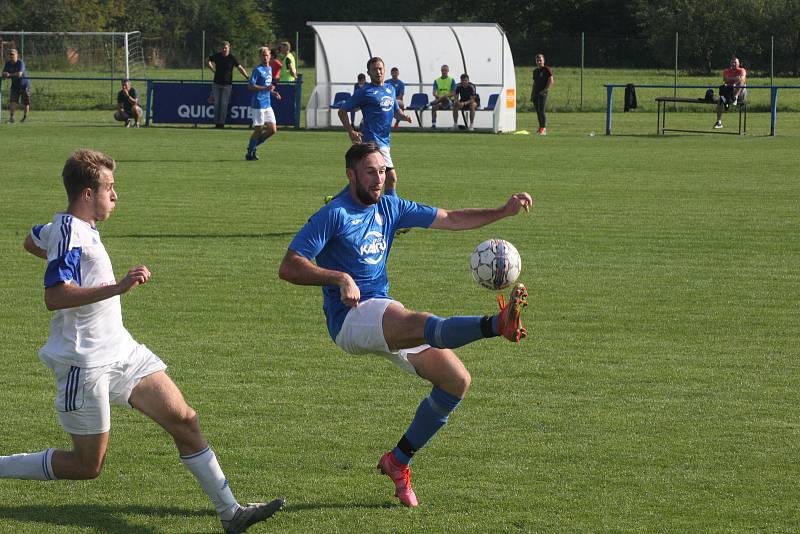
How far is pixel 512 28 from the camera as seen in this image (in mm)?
75250

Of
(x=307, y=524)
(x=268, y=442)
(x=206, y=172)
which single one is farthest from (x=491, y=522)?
(x=206, y=172)

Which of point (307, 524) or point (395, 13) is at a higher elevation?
point (395, 13)

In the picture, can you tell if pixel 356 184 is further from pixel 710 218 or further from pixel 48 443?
pixel 710 218

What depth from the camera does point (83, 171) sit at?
16.1 ft

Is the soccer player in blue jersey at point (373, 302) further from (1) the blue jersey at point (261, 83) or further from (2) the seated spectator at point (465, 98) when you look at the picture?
(2) the seated spectator at point (465, 98)

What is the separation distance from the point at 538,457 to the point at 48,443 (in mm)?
2653

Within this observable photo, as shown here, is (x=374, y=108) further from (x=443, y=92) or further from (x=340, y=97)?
(x=340, y=97)

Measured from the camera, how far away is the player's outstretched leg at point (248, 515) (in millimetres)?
5246

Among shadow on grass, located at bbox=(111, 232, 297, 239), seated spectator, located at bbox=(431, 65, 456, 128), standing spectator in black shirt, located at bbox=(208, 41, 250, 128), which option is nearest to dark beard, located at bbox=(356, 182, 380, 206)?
shadow on grass, located at bbox=(111, 232, 297, 239)

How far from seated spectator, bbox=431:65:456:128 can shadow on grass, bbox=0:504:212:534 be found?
27.7 m

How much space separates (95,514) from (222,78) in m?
26.9

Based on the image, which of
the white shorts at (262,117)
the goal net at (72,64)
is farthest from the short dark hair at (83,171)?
the goal net at (72,64)

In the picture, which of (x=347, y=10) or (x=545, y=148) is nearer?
(x=545, y=148)

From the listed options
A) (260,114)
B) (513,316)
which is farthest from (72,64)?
(513,316)
